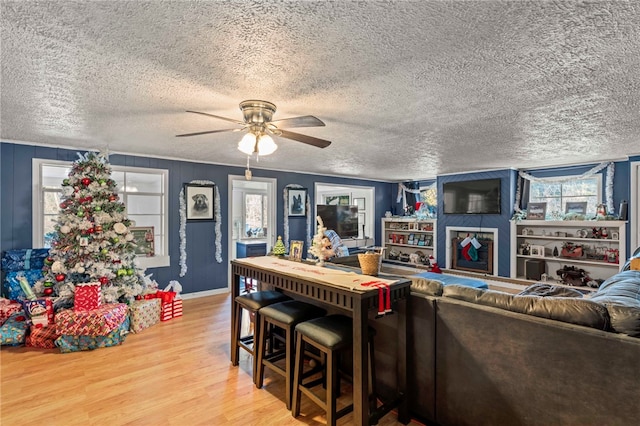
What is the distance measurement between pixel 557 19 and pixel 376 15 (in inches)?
33.0

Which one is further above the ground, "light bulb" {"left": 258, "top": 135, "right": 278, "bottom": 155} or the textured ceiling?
the textured ceiling

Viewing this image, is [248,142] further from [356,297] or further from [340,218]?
[340,218]

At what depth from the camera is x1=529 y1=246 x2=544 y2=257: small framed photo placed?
597 centimetres

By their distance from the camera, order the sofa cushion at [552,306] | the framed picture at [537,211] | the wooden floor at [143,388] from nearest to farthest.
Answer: the sofa cushion at [552,306] → the wooden floor at [143,388] → the framed picture at [537,211]

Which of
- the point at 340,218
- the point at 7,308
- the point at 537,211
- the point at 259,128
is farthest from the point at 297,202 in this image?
the point at 537,211

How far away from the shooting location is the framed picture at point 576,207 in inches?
222

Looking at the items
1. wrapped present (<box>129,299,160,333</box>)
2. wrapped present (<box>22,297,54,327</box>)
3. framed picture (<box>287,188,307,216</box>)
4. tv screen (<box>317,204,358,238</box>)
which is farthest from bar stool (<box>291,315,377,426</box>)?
tv screen (<box>317,204,358,238</box>)

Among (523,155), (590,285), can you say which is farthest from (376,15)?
(590,285)

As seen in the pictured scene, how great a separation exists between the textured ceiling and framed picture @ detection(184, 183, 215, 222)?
5.82 ft

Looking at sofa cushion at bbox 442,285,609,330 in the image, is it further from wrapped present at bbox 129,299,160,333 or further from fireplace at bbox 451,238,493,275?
fireplace at bbox 451,238,493,275

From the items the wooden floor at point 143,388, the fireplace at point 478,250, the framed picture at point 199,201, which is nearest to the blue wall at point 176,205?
the framed picture at point 199,201

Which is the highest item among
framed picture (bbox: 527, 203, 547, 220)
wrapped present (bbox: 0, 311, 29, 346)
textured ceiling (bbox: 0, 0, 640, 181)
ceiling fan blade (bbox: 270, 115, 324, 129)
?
textured ceiling (bbox: 0, 0, 640, 181)

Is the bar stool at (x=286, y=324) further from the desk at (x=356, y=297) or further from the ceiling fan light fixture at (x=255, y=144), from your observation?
the ceiling fan light fixture at (x=255, y=144)

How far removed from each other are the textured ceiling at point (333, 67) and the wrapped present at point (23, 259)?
4.63ft
